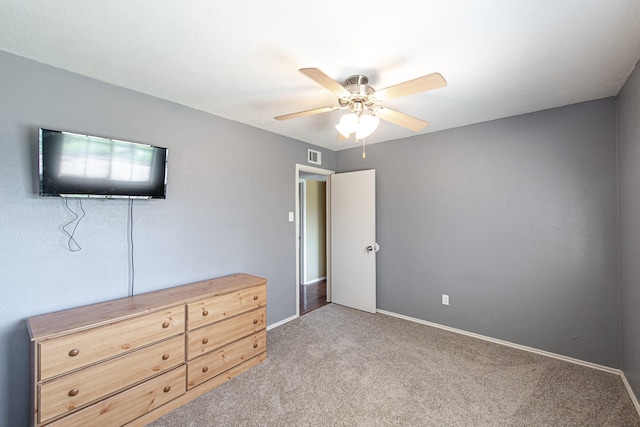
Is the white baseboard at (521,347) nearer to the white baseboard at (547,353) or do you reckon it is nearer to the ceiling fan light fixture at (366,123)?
the white baseboard at (547,353)

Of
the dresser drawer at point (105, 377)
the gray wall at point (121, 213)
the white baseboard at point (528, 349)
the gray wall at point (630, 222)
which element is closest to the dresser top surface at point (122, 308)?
the gray wall at point (121, 213)

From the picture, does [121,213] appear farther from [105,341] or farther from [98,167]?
[105,341]

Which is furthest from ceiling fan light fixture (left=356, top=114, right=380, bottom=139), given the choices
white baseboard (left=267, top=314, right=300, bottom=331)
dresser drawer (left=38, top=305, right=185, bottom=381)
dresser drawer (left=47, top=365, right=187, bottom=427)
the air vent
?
white baseboard (left=267, top=314, right=300, bottom=331)

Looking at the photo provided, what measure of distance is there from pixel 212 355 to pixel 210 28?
229 centimetres

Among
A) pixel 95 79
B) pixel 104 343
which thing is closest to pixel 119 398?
pixel 104 343

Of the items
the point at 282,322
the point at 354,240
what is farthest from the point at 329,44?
the point at 282,322

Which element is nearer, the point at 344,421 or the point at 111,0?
the point at 111,0

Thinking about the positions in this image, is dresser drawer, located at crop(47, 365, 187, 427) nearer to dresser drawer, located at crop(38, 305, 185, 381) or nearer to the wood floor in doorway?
dresser drawer, located at crop(38, 305, 185, 381)

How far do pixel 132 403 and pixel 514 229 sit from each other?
3541 mm

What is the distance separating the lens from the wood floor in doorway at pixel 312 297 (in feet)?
13.1

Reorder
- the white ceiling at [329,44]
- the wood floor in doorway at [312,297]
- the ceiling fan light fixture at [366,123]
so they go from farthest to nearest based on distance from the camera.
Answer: the wood floor in doorway at [312,297] < the ceiling fan light fixture at [366,123] < the white ceiling at [329,44]

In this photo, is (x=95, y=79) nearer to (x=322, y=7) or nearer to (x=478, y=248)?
(x=322, y=7)

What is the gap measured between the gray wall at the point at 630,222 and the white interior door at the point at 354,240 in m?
2.30

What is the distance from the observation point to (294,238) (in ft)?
11.8
